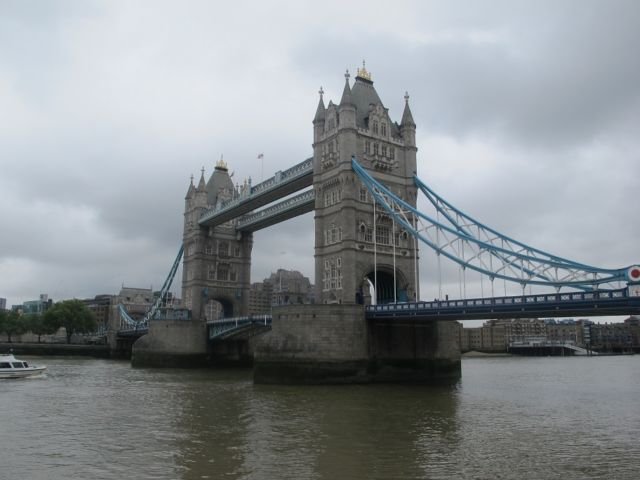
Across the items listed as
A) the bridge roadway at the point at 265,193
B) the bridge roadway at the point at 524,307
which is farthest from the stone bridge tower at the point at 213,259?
the bridge roadway at the point at 524,307

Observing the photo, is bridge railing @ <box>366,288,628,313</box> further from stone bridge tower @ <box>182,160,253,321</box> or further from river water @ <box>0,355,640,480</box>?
stone bridge tower @ <box>182,160,253,321</box>

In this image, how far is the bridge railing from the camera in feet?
92.6

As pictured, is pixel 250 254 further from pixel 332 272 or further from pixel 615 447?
pixel 615 447

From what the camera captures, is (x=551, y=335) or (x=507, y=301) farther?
(x=551, y=335)

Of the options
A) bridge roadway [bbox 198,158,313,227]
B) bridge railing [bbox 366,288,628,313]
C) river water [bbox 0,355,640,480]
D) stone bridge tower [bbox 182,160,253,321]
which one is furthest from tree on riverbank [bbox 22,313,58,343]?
bridge railing [bbox 366,288,628,313]

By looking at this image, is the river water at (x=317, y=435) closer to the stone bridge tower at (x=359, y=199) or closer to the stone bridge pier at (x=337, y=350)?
the stone bridge pier at (x=337, y=350)

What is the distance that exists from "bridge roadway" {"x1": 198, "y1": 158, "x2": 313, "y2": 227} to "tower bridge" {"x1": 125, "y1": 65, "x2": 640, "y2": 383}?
18cm

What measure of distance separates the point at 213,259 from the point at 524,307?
46.2 meters

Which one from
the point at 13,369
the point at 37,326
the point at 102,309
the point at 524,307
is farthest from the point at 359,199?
the point at 102,309

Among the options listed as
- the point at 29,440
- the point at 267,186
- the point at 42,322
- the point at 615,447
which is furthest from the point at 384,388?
the point at 42,322

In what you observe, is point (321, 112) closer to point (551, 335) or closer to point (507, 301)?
point (507, 301)

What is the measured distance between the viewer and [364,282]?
152 ft

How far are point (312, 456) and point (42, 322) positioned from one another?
3865 inches

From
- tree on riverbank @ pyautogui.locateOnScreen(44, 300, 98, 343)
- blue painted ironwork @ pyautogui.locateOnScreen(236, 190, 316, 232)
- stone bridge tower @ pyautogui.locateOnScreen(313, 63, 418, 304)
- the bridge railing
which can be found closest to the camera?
the bridge railing
